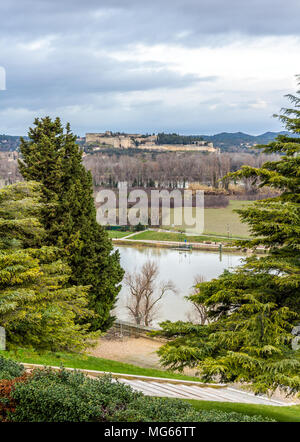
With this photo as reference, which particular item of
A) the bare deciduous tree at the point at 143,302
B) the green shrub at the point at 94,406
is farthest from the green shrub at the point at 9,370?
the bare deciduous tree at the point at 143,302

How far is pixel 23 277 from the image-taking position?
7801 mm

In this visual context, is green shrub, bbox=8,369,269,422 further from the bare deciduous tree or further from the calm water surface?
the bare deciduous tree

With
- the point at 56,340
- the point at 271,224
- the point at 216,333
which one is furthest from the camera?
the point at 56,340

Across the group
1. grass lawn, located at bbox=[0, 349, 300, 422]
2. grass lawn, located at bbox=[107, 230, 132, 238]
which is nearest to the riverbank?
grass lawn, located at bbox=[107, 230, 132, 238]

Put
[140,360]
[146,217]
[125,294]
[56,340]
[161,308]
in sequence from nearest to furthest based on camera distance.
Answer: [56,340] < [140,360] < [161,308] < [125,294] < [146,217]

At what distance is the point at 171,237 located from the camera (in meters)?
43.9

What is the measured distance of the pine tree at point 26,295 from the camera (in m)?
7.40

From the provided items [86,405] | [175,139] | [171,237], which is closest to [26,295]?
[86,405]

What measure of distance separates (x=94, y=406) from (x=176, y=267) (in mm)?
26689

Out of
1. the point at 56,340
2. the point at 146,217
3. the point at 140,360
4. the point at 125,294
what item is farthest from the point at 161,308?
the point at 146,217

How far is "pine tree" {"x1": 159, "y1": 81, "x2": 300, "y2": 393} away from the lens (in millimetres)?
5191

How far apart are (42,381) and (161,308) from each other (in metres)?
16.9

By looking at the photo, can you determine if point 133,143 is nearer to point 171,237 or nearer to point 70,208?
point 171,237
